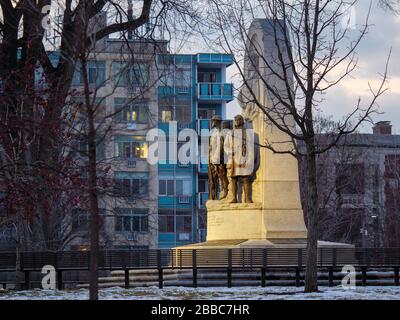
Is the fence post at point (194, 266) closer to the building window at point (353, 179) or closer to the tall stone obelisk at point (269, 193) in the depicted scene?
the tall stone obelisk at point (269, 193)

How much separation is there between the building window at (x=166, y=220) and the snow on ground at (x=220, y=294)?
137 ft

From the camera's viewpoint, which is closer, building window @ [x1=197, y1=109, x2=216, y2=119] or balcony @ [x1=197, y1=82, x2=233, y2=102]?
balcony @ [x1=197, y1=82, x2=233, y2=102]

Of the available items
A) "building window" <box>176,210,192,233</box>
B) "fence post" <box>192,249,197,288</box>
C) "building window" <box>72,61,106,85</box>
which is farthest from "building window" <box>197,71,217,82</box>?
"fence post" <box>192,249,197,288</box>

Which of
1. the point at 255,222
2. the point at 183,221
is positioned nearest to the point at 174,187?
the point at 183,221

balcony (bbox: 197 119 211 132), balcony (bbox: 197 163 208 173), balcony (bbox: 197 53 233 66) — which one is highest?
balcony (bbox: 197 53 233 66)

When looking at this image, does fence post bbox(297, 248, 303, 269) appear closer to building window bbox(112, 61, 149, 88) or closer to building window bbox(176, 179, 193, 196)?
building window bbox(112, 61, 149, 88)

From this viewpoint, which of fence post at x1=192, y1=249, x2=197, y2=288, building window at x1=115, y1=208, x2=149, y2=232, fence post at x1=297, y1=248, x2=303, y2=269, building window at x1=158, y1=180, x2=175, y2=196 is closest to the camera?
fence post at x1=192, y1=249, x2=197, y2=288

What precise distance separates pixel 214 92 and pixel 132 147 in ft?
27.5

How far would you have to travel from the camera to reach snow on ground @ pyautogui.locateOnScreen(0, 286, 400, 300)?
65.3 ft

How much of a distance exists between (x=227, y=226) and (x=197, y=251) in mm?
2643

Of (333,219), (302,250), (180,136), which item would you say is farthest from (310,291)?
(180,136)

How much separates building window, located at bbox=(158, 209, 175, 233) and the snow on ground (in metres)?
41.7

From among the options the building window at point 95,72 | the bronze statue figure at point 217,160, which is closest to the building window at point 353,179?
the building window at point 95,72
